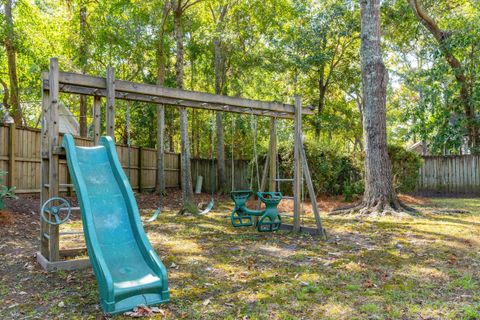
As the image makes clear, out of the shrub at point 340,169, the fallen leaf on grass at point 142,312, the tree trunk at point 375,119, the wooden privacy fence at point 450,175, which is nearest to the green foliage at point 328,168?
the shrub at point 340,169

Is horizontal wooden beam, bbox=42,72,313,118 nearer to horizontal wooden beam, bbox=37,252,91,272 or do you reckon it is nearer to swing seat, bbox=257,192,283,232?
swing seat, bbox=257,192,283,232

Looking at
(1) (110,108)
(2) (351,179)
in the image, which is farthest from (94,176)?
(2) (351,179)

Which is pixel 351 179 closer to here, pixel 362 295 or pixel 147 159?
pixel 147 159

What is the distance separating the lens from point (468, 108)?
14.9 meters

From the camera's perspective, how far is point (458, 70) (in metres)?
13.6

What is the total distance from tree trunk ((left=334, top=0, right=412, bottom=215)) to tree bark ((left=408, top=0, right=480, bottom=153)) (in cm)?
537

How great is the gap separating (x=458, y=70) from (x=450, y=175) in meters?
4.06

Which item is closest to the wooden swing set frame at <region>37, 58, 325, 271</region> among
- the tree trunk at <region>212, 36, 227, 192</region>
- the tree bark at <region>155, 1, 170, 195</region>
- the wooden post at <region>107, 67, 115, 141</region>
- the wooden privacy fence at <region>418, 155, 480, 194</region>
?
the wooden post at <region>107, 67, 115, 141</region>

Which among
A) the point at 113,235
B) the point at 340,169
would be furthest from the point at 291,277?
the point at 340,169

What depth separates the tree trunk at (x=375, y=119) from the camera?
26.8ft

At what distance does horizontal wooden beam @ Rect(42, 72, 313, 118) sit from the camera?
15.0ft

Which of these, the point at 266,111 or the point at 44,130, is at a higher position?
the point at 266,111

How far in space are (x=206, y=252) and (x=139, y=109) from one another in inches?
551

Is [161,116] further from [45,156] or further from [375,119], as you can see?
[45,156]
